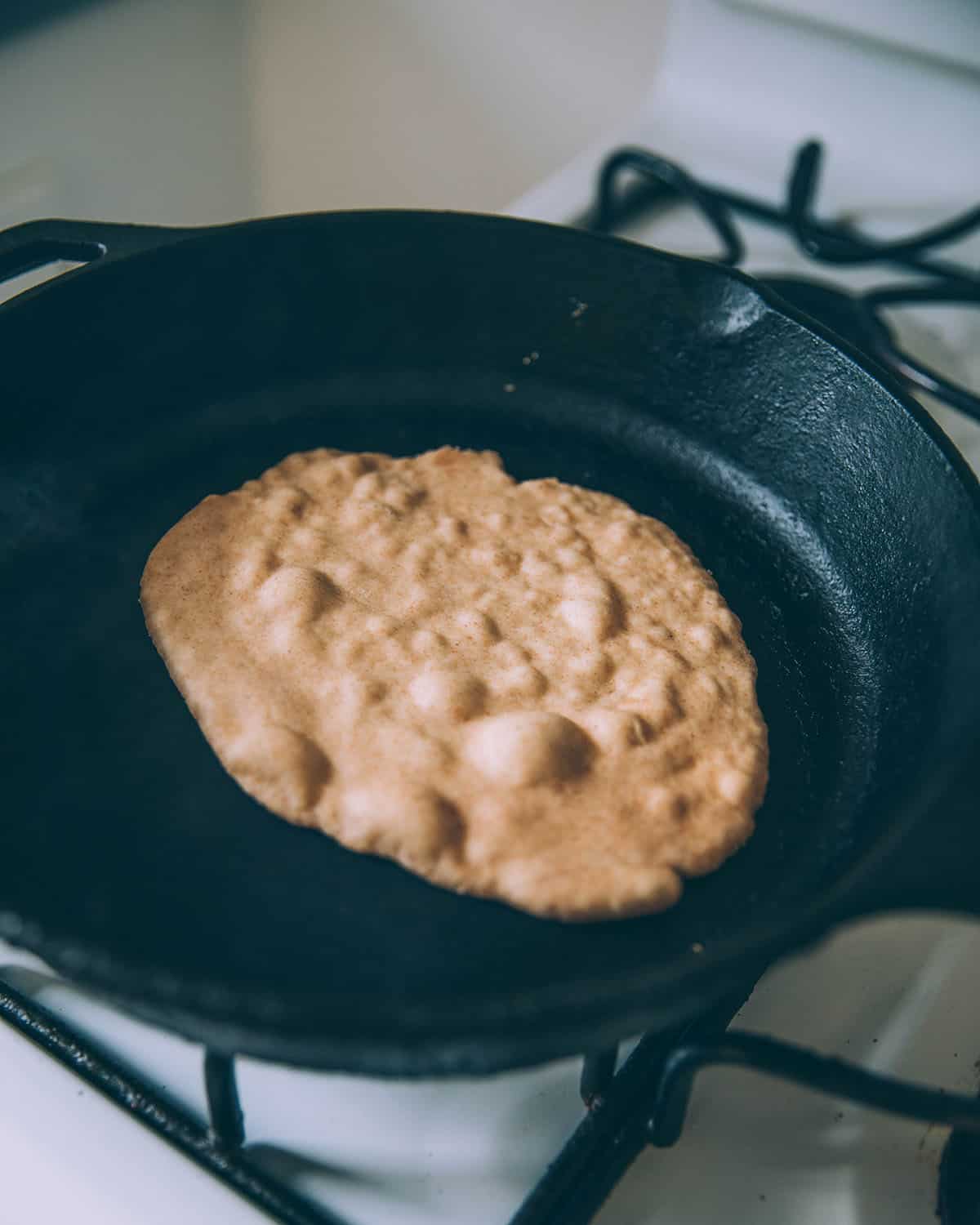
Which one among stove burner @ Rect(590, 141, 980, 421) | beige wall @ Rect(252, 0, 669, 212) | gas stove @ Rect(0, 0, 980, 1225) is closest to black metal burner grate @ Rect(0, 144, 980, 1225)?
gas stove @ Rect(0, 0, 980, 1225)

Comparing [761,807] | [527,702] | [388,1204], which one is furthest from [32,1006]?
[761,807]

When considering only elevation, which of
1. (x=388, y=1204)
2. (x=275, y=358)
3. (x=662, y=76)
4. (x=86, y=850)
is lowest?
(x=388, y=1204)

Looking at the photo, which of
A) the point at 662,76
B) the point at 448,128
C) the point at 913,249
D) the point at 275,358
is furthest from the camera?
the point at 448,128

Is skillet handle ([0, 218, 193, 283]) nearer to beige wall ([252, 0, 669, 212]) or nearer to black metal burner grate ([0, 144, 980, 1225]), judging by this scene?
black metal burner grate ([0, 144, 980, 1225])

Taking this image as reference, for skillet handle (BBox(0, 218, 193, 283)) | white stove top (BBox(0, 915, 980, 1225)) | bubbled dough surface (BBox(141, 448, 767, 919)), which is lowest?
white stove top (BBox(0, 915, 980, 1225))

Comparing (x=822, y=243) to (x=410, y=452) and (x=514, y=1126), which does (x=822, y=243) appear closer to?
(x=410, y=452)

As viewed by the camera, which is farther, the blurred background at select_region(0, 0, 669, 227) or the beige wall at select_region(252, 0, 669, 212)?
the beige wall at select_region(252, 0, 669, 212)

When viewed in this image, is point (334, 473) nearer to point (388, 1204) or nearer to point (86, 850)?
point (86, 850)
